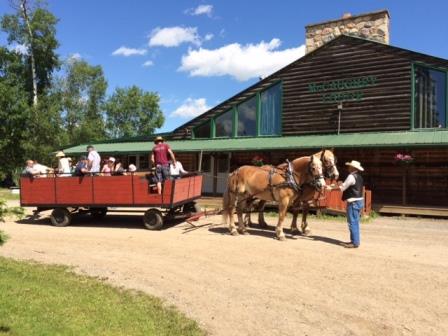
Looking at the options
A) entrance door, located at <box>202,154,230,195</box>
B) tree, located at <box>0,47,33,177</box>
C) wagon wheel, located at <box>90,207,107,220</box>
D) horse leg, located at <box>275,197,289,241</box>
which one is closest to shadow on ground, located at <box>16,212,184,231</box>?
wagon wheel, located at <box>90,207,107,220</box>

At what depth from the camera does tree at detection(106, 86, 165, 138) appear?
172ft

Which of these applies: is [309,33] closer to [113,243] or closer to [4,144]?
[113,243]

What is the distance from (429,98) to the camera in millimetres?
16703

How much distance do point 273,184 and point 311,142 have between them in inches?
305

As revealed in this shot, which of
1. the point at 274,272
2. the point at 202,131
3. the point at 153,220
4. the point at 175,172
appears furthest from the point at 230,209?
the point at 202,131

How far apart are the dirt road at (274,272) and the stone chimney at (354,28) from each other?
13.9m

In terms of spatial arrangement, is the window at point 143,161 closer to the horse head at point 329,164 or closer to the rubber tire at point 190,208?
the rubber tire at point 190,208

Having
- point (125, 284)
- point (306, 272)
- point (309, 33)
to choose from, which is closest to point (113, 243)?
point (125, 284)

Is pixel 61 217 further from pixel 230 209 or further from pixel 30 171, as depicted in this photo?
pixel 230 209

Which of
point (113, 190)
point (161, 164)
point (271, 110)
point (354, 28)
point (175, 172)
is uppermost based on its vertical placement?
point (354, 28)

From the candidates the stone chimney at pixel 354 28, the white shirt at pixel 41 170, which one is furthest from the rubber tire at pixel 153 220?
the stone chimney at pixel 354 28

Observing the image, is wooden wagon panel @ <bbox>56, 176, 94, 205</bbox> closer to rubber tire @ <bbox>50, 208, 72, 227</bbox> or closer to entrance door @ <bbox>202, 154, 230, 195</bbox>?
rubber tire @ <bbox>50, 208, 72, 227</bbox>

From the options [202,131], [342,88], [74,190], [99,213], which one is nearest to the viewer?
[74,190]

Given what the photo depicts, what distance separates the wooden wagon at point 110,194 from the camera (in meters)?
11.3
